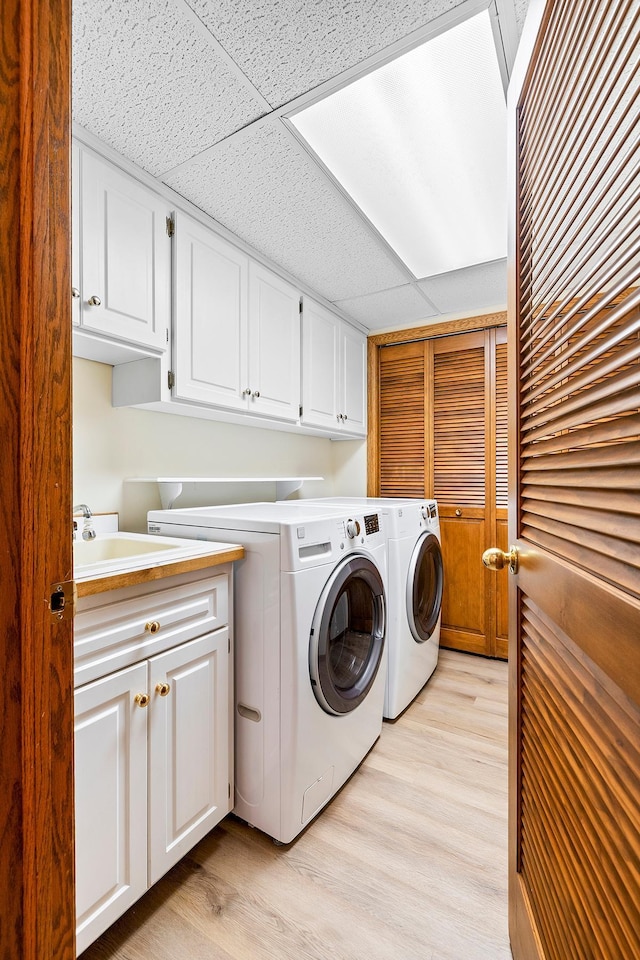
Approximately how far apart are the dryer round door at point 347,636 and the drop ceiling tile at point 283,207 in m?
1.36

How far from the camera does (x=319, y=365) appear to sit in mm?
2570

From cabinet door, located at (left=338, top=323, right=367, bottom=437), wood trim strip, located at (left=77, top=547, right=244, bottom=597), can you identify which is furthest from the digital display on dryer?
cabinet door, located at (left=338, top=323, right=367, bottom=437)

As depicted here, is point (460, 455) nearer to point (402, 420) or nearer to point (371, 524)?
point (402, 420)

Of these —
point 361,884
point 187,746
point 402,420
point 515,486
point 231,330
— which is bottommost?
point 361,884

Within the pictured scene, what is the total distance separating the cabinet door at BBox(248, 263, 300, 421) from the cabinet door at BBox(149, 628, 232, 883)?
113 cm

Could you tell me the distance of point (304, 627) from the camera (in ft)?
4.55

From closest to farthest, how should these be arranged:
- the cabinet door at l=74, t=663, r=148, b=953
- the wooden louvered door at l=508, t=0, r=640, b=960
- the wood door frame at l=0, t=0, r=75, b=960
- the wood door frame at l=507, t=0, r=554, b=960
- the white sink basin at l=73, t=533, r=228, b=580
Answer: the wooden louvered door at l=508, t=0, r=640, b=960, the wood door frame at l=0, t=0, r=75, b=960, the wood door frame at l=507, t=0, r=554, b=960, the cabinet door at l=74, t=663, r=148, b=953, the white sink basin at l=73, t=533, r=228, b=580

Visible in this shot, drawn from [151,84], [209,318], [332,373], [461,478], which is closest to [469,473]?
[461,478]

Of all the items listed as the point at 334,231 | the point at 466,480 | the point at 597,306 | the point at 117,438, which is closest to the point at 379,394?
the point at 466,480

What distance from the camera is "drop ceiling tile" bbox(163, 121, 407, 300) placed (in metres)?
1.47

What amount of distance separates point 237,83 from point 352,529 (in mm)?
1376

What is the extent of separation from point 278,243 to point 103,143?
78 centimetres

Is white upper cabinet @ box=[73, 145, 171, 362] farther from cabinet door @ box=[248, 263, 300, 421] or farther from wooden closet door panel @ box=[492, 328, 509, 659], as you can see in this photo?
wooden closet door panel @ box=[492, 328, 509, 659]

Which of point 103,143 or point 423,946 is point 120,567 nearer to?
point 423,946
